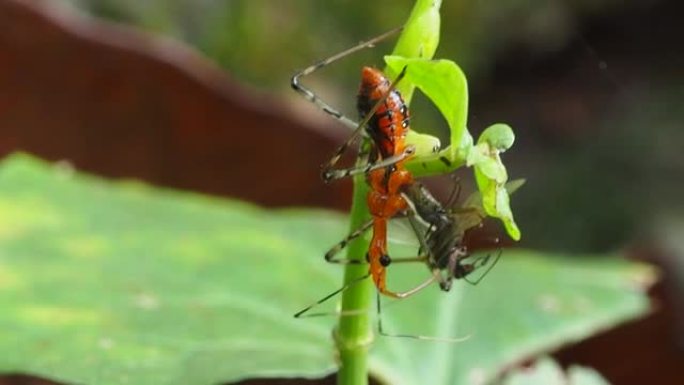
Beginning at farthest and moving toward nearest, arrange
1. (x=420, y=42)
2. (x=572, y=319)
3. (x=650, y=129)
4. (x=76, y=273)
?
(x=650, y=129)
(x=572, y=319)
(x=76, y=273)
(x=420, y=42)

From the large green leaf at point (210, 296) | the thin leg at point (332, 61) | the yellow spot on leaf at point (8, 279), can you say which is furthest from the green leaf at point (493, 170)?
the yellow spot on leaf at point (8, 279)

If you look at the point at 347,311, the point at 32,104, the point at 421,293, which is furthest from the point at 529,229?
the point at 347,311

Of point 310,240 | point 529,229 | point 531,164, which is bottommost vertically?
point 310,240

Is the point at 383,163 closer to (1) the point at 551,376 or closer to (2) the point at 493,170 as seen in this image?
(2) the point at 493,170

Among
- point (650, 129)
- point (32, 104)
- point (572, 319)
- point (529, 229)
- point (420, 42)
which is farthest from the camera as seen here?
point (650, 129)

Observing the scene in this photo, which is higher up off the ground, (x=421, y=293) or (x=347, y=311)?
(x=421, y=293)

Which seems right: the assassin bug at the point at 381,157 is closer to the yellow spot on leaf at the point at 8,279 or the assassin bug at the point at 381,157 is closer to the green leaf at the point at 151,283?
the green leaf at the point at 151,283

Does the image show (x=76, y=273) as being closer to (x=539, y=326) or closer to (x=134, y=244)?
(x=134, y=244)
